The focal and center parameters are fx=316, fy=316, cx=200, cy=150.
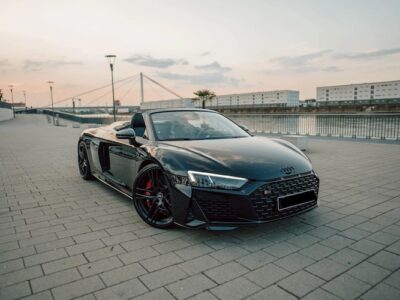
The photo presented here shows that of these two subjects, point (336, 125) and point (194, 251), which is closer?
point (194, 251)

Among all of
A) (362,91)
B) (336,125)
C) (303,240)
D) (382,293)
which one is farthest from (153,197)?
(362,91)

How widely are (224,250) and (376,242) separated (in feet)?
5.04

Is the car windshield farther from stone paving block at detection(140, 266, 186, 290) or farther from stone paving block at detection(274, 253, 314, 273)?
stone paving block at detection(274, 253, 314, 273)

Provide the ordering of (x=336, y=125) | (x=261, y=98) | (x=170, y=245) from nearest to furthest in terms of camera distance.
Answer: (x=170, y=245), (x=336, y=125), (x=261, y=98)

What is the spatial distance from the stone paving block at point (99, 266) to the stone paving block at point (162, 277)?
1.19 feet

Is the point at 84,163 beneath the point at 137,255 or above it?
A: above

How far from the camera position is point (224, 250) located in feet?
9.94

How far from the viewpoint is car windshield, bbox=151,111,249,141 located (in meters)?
4.07

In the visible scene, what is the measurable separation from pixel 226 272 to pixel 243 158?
1.16 m

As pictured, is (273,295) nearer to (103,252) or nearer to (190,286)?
(190,286)

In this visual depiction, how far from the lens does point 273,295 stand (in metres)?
2.28

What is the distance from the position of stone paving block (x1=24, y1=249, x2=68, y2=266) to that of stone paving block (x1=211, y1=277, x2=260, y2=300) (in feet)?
5.17

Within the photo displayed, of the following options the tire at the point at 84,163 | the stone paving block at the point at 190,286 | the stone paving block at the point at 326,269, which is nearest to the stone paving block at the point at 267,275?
the stone paving block at the point at 326,269

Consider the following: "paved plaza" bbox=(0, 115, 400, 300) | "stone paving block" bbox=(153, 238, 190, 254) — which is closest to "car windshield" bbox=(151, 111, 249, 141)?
"paved plaza" bbox=(0, 115, 400, 300)
